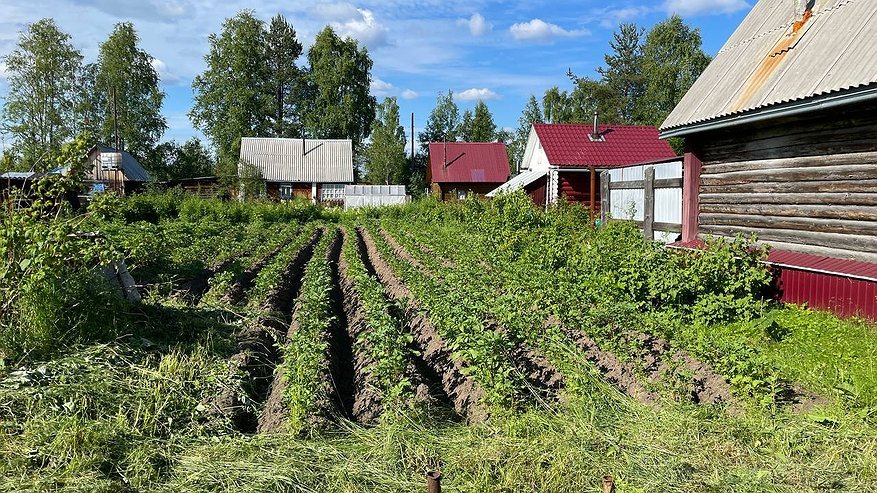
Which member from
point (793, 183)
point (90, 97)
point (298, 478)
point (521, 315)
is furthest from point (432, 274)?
point (90, 97)

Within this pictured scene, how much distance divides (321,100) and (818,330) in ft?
175

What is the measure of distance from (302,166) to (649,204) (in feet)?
118

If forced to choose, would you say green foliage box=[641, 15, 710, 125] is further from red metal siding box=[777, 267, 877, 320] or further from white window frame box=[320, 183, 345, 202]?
red metal siding box=[777, 267, 877, 320]

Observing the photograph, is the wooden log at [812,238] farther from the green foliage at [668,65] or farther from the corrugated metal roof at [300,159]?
the corrugated metal roof at [300,159]

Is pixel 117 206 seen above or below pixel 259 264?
above

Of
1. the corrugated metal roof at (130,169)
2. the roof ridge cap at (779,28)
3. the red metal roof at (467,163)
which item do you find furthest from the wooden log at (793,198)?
the corrugated metal roof at (130,169)

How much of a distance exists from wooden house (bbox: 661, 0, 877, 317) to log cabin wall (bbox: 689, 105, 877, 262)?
0.6 inches

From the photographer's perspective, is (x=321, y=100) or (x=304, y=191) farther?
(x=321, y=100)

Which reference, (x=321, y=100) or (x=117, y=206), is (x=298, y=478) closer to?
(x=117, y=206)

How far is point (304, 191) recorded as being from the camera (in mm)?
45469

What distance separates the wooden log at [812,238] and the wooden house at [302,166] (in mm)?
35304

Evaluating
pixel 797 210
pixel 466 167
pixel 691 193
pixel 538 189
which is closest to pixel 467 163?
pixel 466 167

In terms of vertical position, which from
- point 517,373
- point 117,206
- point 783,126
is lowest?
point 517,373

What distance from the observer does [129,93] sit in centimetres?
4906
